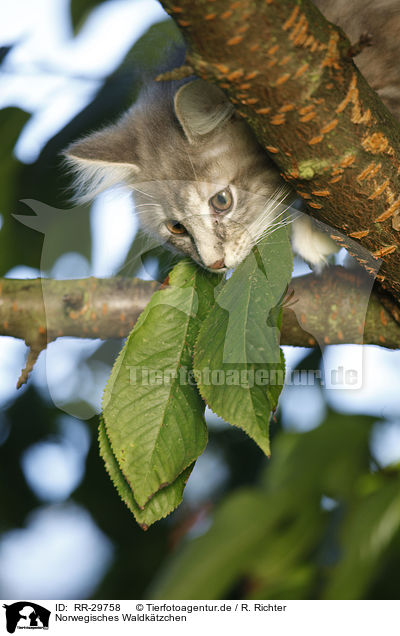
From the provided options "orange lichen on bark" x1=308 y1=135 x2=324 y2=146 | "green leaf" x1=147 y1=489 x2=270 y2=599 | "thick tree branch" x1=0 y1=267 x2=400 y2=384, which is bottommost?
"thick tree branch" x1=0 y1=267 x2=400 y2=384

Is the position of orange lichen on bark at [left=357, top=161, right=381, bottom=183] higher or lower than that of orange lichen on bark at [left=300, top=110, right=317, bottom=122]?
lower

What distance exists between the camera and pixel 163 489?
681 millimetres

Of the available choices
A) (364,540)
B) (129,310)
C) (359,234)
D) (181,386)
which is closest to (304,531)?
(364,540)

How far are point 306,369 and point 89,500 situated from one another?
0.58 meters

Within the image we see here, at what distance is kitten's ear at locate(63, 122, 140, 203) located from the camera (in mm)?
1177

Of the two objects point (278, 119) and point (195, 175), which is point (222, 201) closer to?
point (195, 175)

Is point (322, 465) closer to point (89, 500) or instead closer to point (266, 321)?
point (266, 321)

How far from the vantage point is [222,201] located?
1.14m

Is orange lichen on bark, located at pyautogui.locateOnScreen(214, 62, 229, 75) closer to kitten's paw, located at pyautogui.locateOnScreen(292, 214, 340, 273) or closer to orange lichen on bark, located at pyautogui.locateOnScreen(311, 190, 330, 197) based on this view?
orange lichen on bark, located at pyautogui.locateOnScreen(311, 190, 330, 197)

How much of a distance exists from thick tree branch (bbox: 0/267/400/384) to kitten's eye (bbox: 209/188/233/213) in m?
0.20

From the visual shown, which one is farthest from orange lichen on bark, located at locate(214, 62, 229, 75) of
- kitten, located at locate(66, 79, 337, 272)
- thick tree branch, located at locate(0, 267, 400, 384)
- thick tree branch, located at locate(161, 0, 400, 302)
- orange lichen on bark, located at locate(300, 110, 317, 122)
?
thick tree branch, located at locate(0, 267, 400, 384)

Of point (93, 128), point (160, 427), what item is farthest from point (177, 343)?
point (93, 128)

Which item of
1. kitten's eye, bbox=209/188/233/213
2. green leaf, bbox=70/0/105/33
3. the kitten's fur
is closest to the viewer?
green leaf, bbox=70/0/105/33
